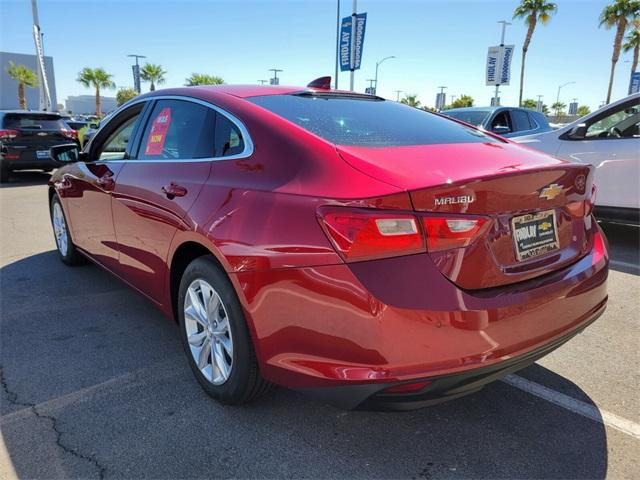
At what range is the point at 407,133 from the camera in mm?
2527

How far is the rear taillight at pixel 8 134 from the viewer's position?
10.9 m

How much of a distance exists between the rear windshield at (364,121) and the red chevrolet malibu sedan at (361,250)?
2 centimetres

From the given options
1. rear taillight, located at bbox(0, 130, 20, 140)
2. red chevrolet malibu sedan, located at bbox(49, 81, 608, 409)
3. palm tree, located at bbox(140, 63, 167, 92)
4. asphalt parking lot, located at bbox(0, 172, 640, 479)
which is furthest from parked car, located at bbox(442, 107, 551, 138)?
palm tree, located at bbox(140, 63, 167, 92)

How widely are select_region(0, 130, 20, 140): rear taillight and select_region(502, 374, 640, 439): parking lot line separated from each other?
459 inches

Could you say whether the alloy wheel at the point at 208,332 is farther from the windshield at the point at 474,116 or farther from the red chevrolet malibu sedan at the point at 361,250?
the windshield at the point at 474,116

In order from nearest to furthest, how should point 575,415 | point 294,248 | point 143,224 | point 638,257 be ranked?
1. point 294,248
2. point 575,415
3. point 143,224
4. point 638,257

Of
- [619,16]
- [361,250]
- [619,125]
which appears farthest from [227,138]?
[619,16]

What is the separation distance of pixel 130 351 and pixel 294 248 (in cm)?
179

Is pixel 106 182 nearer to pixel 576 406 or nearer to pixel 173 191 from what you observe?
pixel 173 191

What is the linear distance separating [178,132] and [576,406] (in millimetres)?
2651

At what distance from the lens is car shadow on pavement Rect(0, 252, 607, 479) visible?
2.09 meters

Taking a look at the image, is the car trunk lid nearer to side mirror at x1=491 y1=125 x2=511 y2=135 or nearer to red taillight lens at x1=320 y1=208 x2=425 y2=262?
red taillight lens at x1=320 y1=208 x2=425 y2=262

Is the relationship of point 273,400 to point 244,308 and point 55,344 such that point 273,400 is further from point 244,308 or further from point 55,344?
point 55,344

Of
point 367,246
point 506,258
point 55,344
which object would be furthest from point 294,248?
point 55,344
